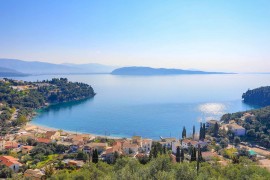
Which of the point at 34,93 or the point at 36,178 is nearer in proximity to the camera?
the point at 36,178

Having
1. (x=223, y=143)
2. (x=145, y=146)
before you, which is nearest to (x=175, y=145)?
(x=145, y=146)

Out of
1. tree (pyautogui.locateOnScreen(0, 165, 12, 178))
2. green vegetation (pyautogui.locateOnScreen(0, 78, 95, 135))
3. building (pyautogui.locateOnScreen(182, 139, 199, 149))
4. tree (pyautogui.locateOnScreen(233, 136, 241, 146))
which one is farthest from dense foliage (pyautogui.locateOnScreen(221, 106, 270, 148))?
green vegetation (pyautogui.locateOnScreen(0, 78, 95, 135))

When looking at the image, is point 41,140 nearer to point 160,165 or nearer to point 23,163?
point 23,163

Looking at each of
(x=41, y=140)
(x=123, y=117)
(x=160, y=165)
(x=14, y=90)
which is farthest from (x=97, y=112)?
(x=160, y=165)

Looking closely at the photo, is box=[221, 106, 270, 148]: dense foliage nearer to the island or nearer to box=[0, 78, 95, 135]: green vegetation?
the island

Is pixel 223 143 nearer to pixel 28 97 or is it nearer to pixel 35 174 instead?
pixel 35 174

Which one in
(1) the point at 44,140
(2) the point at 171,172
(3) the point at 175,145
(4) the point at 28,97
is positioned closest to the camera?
(2) the point at 171,172
